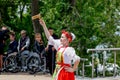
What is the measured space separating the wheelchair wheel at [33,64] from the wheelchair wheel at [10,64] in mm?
514

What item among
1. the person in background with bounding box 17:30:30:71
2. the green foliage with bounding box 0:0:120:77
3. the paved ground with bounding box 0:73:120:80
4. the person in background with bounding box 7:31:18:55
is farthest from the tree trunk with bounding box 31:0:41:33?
the paved ground with bounding box 0:73:120:80

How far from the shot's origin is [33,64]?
15.6 metres

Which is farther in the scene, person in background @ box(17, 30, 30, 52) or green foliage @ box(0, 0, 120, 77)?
green foliage @ box(0, 0, 120, 77)

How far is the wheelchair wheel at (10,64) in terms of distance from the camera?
15758mm

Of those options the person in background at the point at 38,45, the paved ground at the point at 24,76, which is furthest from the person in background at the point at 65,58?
the person in background at the point at 38,45

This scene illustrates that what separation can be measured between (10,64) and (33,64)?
81 cm

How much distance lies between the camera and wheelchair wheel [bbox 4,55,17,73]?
15758mm

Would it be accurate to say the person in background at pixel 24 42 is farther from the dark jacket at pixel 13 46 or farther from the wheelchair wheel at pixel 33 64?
the wheelchair wheel at pixel 33 64

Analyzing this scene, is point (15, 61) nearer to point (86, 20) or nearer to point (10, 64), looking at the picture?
point (10, 64)

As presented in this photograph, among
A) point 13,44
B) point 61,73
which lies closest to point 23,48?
point 13,44

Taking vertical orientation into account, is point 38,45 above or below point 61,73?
below

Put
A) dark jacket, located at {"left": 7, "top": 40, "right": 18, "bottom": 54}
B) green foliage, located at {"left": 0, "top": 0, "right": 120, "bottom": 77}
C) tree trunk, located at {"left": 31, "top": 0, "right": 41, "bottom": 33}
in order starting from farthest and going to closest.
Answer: tree trunk, located at {"left": 31, "top": 0, "right": 41, "bottom": 33}
green foliage, located at {"left": 0, "top": 0, "right": 120, "bottom": 77}
dark jacket, located at {"left": 7, "top": 40, "right": 18, "bottom": 54}

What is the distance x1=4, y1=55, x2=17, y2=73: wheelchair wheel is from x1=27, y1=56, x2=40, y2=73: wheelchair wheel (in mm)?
514

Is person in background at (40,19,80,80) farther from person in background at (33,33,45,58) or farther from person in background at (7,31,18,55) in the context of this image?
person in background at (7,31,18,55)
